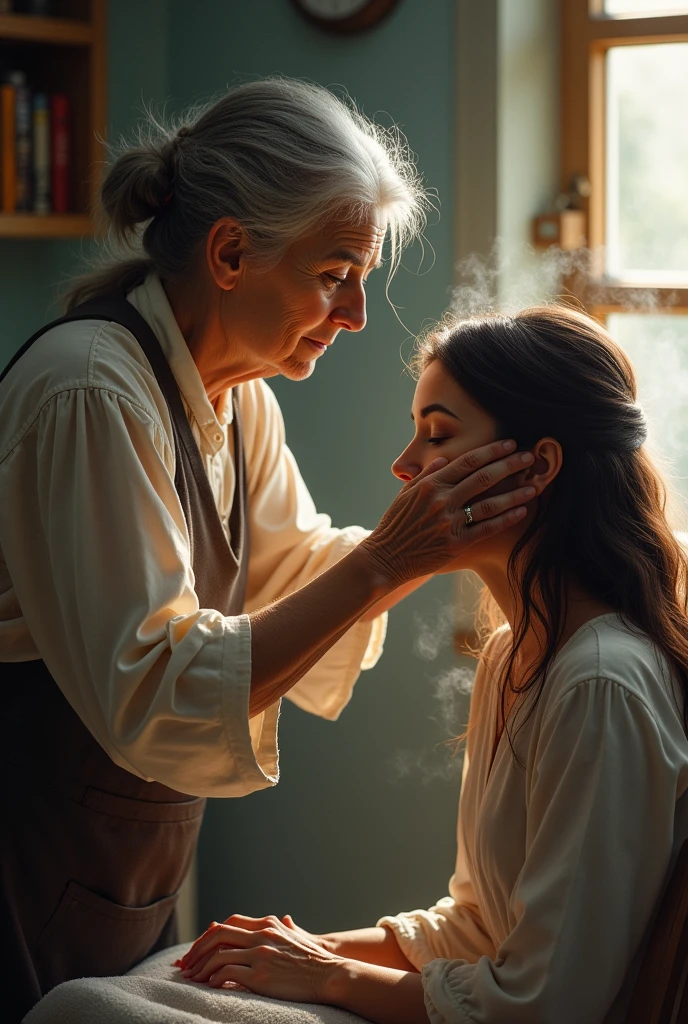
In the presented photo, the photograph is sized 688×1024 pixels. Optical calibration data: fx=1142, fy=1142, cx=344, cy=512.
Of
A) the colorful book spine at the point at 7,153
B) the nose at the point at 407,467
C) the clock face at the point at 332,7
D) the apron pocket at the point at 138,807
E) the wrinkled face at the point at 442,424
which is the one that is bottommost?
the apron pocket at the point at 138,807

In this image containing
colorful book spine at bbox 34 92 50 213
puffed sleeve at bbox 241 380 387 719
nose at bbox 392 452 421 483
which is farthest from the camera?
colorful book spine at bbox 34 92 50 213

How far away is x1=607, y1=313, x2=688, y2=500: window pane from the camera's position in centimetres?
238

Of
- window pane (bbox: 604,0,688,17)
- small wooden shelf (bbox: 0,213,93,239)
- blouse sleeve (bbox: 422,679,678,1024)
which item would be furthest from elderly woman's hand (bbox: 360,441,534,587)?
small wooden shelf (bbox: 0,213,93,239)

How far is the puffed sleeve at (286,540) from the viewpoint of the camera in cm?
188

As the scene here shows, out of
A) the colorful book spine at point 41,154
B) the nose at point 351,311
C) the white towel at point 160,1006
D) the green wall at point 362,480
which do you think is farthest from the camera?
the colorful book spine at point 41,154

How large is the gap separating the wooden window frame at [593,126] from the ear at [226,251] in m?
1.11

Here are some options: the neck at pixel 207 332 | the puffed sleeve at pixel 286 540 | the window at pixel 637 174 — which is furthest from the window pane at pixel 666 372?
the neck at pixel 207 332

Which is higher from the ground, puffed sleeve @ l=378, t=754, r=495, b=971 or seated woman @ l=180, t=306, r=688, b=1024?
seated woman @ l=180, t=306, r=688, b=1024

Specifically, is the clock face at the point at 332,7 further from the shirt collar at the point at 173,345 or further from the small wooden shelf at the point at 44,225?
the shirt collar at the point at 173,345

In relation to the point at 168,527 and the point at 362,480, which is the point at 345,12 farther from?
the point at 168,527

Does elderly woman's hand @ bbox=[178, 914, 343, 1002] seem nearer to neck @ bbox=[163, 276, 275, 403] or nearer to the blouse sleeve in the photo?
the blouse sleeve

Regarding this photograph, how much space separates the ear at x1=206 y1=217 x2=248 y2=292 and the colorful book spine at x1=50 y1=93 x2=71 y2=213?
130cm

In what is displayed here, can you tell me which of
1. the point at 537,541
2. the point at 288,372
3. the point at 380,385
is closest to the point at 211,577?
the point at 288,372

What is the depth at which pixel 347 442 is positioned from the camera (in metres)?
2.62
